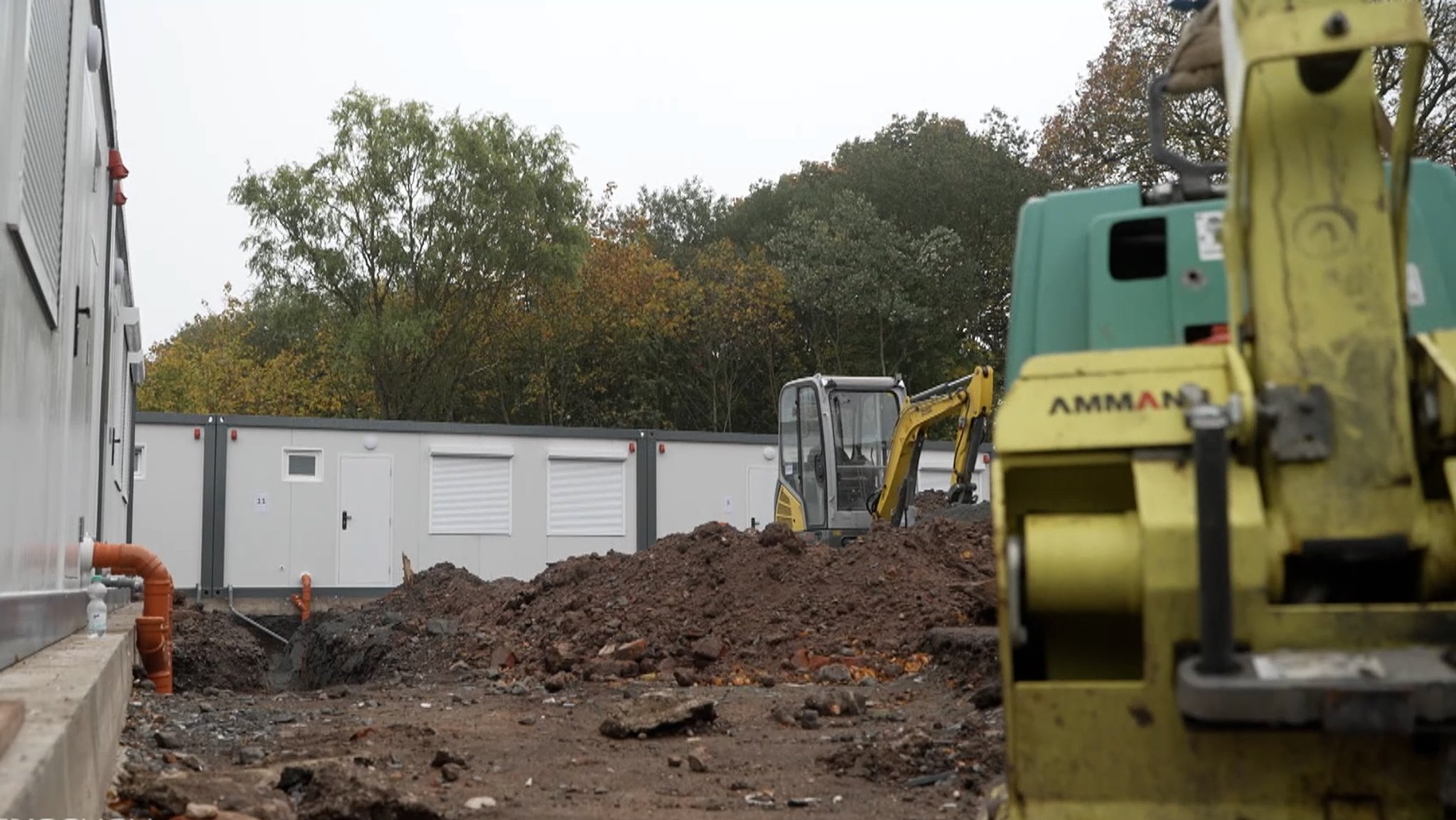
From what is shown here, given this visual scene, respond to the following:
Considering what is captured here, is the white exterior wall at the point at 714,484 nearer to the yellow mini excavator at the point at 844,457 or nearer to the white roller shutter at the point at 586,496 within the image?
the white roller shutter at the point at 586,496

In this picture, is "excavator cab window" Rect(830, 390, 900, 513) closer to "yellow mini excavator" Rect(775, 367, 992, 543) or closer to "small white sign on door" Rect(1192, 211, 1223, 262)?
"yellow mini excavator" Rect(775, 367, 992, 543)

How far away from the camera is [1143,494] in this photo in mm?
3230

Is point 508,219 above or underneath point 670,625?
above

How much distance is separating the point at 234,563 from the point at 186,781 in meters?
17.5

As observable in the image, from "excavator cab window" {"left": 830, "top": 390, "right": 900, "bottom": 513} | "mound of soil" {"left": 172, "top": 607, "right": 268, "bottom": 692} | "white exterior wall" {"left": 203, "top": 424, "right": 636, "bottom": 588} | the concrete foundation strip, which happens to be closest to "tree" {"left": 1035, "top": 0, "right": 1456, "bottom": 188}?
"excavator cab window" {"left": 830, "top": 390, "right": 900, "bottom": 513}

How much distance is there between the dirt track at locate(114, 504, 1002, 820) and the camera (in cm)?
689

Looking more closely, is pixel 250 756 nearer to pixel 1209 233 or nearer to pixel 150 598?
pixel 150 598

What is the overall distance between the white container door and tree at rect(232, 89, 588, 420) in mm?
10308

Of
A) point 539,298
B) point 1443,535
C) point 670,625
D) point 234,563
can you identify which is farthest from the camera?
point 539,298

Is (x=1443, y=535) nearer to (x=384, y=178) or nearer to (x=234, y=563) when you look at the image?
(x=234, y=563)

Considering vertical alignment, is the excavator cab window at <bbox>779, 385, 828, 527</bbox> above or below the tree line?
below

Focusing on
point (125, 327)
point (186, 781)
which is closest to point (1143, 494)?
point (186, 781)

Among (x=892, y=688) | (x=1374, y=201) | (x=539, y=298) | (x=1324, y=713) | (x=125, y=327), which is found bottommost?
(x=892, y=688)

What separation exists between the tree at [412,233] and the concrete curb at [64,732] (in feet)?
90.6
